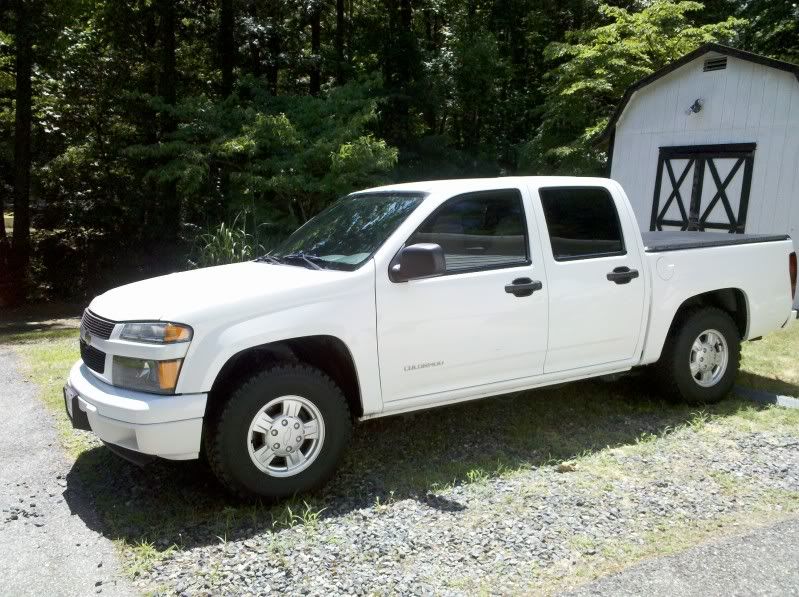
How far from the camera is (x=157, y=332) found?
4.01 metres

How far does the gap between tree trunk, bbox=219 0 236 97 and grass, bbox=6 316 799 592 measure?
13.6 m

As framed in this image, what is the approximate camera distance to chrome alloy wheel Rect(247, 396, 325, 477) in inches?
164

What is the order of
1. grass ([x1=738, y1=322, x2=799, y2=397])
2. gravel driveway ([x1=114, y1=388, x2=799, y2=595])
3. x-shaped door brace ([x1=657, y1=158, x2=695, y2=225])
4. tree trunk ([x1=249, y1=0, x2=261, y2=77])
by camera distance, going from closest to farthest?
gravel driveway ([x1=114, y1=388, x2=799, y2=595]) < grass ([x1=738, y1=322, x2=799, y2=397]) < x-shaped door brace ([x1=657, y1=158, x2=695, y2=225]) < tree trunk ([x1=249, y1=0, x2=261, y2=77])

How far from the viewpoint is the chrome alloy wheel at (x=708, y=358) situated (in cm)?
602

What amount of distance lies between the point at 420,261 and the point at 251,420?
4.43 feet

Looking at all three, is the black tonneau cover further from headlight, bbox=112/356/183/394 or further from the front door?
headlight, bbox=112/356/183/394

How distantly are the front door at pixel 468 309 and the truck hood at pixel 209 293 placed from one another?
19.5 inches

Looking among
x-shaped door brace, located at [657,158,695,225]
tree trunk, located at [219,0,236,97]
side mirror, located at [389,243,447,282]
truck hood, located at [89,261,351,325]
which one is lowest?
truck hood, located at [89,261,351,325]

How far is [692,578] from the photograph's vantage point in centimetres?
345


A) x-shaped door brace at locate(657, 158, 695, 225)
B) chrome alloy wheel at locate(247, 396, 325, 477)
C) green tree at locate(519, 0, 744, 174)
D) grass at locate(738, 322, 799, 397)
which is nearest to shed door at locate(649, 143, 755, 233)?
x-shaped door brace at locate(657, 158, 695, 225)

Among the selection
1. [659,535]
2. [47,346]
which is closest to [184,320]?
[659,535]

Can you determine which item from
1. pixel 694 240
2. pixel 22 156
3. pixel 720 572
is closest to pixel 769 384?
pixel 694 240

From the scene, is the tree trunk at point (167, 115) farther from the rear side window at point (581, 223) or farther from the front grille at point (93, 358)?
the rear side window at point (581, 223)

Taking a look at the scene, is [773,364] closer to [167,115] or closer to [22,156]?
[167,115]
